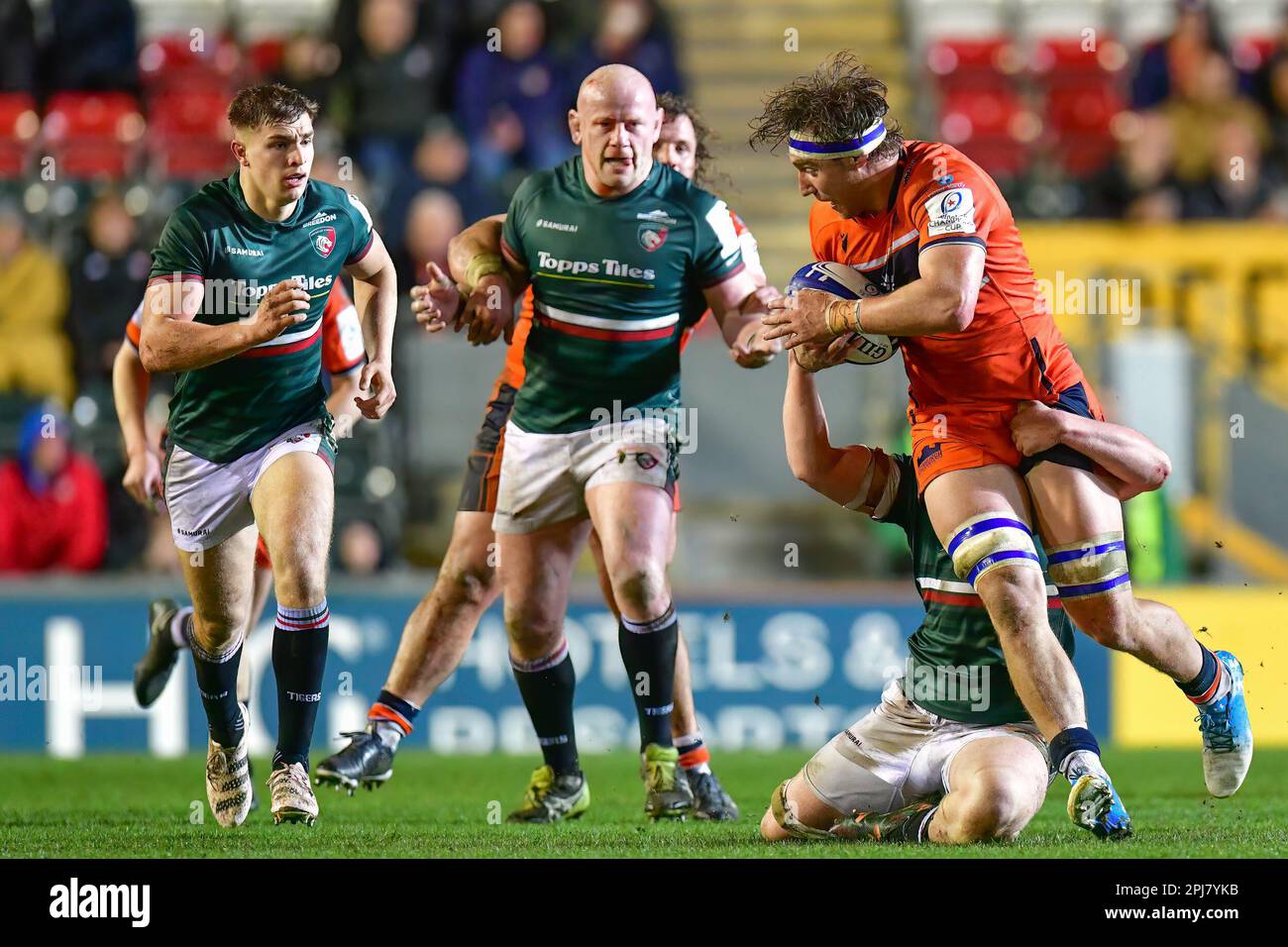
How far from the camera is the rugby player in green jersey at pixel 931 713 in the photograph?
5.53 meters

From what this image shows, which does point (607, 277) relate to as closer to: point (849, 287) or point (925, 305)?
point (849, 287)

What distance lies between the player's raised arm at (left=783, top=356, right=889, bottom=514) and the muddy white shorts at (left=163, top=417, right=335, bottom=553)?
1.55 m

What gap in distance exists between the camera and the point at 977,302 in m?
5.71

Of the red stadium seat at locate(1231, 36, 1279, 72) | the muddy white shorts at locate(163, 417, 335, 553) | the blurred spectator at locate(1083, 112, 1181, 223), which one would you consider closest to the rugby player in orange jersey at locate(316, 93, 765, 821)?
the muddy white shorts at locate(163, 417, 335, 553)

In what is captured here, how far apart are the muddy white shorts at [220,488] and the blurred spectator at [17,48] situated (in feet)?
28.5

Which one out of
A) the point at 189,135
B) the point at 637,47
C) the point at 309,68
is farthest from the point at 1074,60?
the point at 189,135

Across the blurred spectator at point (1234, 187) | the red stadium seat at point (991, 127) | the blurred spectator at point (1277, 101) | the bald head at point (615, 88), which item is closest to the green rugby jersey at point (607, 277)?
the bald head at point (615, 88)

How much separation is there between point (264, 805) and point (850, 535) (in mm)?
5745

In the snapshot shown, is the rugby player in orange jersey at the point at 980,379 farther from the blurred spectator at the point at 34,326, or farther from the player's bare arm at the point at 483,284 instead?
the blurred spectator at the point at 34,326

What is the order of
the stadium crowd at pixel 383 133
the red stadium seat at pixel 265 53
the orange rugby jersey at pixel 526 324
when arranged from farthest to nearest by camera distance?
1. the red stadium seat at pixel 265 53
2. the stadium crowd at pixel 383 133
3. the orange rugby jersey at pixel 526 324

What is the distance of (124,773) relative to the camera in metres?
8.62

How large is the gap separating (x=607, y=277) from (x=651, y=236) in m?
0.21

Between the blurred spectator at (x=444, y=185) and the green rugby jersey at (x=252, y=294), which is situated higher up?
the blurred spectator at (x=444, y=185)

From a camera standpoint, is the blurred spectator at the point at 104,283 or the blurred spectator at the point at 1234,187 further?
the blurred spectator at the point at 1234,187
